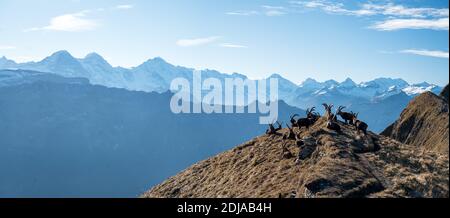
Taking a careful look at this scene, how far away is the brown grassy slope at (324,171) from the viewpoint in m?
35.8

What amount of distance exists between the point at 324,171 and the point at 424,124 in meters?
48.8

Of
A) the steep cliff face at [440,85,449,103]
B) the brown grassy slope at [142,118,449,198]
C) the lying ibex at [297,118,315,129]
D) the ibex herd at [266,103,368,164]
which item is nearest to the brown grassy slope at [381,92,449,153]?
the steep cliff face at [440,85,449,103]

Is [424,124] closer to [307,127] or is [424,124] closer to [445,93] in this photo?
[445,93]

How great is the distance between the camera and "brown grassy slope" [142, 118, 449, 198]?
3581cm

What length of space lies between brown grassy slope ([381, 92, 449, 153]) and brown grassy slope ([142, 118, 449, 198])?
27907mm

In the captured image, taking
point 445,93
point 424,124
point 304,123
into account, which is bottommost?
point 424,124

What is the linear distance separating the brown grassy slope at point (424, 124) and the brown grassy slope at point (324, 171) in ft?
91.6

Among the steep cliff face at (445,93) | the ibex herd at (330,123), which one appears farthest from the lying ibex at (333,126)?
the steep cliff face at (445,93)

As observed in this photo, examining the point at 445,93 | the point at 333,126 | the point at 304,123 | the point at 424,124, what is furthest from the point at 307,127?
the point at 445,93

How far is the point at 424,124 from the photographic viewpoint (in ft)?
260

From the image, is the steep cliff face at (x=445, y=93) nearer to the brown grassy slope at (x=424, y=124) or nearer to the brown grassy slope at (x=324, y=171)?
the brown grassy slope at (x=424, y=124)
